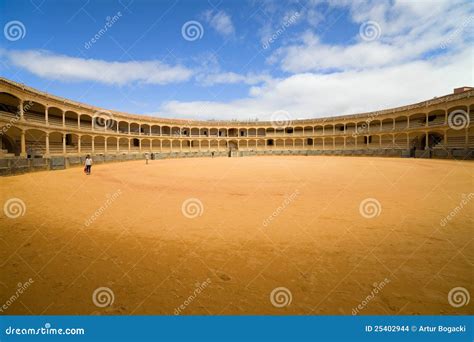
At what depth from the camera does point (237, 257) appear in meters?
4.04

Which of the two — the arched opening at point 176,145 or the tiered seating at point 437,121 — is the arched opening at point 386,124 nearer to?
the tiered seating at point 437,121

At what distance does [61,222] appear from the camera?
19.2 ft

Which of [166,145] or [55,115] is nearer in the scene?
[55,115]

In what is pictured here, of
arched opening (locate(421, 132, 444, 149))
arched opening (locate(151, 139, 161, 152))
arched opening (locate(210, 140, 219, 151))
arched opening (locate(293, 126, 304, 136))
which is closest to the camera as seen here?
arched opening (locate(421, 132, 444, 149))

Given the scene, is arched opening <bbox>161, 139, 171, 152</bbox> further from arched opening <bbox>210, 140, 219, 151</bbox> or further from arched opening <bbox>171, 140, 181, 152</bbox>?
arched opening <bbox>210, 140, 219, 151</bbox>

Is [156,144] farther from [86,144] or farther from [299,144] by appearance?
[299,144]

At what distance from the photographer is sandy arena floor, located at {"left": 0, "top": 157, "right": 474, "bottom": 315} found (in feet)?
9.64

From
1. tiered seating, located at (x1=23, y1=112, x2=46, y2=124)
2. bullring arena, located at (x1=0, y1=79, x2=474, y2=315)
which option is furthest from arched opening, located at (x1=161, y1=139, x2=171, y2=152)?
bullring arena, located at (x1=0, y1=79, x2=474, y2=315)

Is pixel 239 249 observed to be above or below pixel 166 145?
below

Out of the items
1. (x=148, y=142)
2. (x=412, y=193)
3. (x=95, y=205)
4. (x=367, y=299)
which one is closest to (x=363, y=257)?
(x=367, y=299)

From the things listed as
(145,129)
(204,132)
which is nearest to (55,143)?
(145,129)

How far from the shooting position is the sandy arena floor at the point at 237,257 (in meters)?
2.94

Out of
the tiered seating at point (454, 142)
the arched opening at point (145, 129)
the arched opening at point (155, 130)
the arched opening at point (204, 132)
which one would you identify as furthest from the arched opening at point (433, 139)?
the arched opening at point (145, 129)

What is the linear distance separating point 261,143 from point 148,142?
2659 centimetres
